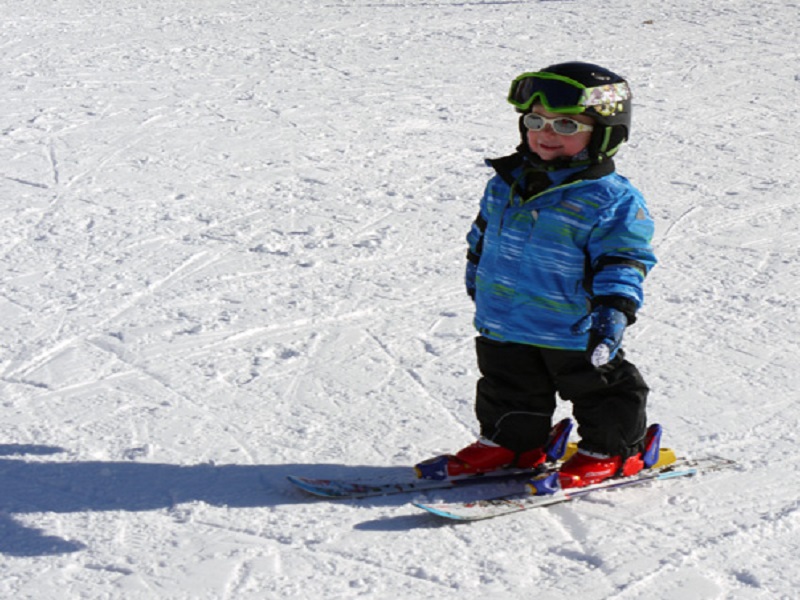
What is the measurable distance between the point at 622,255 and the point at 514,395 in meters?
0.57

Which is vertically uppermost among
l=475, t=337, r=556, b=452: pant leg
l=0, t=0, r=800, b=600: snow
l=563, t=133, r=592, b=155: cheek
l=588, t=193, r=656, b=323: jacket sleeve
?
l=563, t=133, r=592, b=155: cheek

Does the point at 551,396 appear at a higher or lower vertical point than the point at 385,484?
higher

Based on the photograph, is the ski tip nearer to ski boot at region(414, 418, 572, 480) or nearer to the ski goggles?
ski boot at region(414, 418, 572, 480)

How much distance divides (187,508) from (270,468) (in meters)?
0.36

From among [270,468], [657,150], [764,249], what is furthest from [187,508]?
[657,150]

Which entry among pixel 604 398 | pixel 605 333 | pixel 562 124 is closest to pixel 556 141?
pixel 562 124

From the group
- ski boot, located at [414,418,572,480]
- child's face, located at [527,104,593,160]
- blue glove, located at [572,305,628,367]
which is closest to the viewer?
blue glove, located at [572,305,628,367]

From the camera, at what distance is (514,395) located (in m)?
3.56

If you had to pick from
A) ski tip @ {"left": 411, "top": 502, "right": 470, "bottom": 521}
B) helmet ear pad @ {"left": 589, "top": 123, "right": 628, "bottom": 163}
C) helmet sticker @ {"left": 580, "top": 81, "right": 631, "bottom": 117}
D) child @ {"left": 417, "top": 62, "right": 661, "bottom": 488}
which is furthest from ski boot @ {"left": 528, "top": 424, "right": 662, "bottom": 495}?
helmet sticker @ {"left": 580, "top": 81, "right": 631, "bottom": 117}

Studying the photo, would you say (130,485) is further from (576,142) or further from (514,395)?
(576,142)

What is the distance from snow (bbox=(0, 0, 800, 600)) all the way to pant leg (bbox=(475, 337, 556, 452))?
0.26m

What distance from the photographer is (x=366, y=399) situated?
167 inches

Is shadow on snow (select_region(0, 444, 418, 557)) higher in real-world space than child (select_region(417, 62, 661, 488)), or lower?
lower

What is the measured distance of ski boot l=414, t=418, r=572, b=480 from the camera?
11.8 feet
